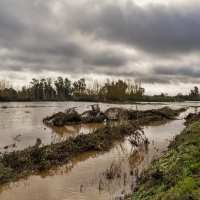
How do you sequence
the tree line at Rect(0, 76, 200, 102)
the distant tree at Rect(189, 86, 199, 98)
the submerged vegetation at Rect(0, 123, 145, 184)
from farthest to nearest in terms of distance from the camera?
1. the distant tree at Rect(189, 86, 199, 98)
2. the tree line at Rect(0, 76, 200, 102)
3. the submerged vegetation at Rect(0, 123, 145, 184)

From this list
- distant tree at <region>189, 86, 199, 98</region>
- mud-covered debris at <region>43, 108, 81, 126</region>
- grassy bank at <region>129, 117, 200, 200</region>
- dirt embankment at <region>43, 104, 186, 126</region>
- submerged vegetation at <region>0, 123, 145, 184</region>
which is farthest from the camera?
distant tree at <region>189, 86, 199, 98</region>

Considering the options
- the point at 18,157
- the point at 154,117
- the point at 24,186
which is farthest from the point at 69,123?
the point at 24,186

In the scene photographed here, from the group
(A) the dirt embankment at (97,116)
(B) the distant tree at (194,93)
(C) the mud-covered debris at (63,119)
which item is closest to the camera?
(C) the mud-covered debris at (63,119)

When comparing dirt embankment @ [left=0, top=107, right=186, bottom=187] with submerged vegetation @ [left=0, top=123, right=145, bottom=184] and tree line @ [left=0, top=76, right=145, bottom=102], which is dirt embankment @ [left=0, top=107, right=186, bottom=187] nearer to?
submerged vegetation @ [left=0, top=123, right=145, bottom=184]

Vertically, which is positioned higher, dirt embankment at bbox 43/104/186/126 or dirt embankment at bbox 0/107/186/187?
dirt embankment at bbox 43/104/186/126

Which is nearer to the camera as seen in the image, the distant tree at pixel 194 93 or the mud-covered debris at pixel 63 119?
the mud-covered debris at pixel 63 119

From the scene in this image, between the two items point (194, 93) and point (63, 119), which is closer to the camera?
point (63, 119)

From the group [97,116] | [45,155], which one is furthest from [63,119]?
[45,155]

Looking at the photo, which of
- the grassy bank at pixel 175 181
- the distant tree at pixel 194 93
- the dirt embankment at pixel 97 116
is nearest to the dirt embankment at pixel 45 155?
the grassy bank at pixel 175 181

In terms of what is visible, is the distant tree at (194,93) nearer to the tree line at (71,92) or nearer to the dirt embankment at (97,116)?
the tree line at (71,92)

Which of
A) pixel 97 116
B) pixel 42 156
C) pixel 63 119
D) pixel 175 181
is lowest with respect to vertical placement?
pixel 42 156

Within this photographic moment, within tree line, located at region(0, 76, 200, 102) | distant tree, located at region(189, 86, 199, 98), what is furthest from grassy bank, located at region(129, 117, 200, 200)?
distant tree, located at region(189, 86, 199, 98)

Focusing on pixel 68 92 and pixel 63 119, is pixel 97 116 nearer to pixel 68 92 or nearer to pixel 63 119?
pixel 63 119

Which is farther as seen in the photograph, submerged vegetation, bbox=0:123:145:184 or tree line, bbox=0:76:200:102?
tree line, bbox=0:76:200:102
